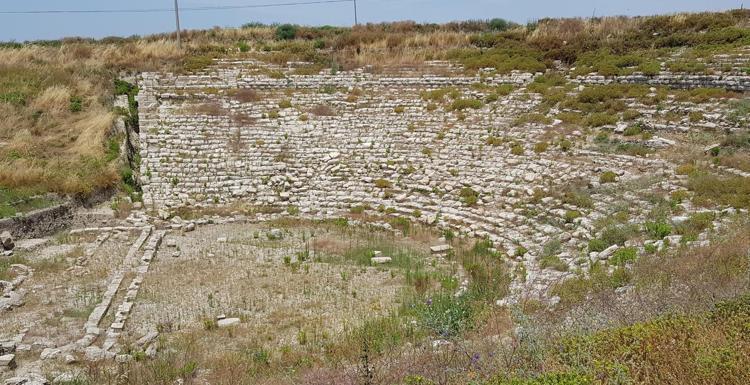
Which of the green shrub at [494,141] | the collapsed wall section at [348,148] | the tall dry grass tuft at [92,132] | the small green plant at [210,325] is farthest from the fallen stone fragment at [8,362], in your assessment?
the green shrub at [494,141]

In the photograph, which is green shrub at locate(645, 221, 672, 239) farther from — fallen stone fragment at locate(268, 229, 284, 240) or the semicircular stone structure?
fallen stone fragment at locate(268, 229, 284, 240)

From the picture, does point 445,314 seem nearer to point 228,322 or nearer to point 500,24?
point 228,322

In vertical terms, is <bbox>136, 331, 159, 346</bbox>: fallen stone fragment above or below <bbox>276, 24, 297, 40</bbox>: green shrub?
below

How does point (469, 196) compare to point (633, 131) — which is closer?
point (469, 196)

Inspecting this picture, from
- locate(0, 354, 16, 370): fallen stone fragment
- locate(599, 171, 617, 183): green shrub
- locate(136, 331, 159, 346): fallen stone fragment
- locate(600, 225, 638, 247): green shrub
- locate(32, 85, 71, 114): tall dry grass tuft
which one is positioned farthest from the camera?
locate(32, 85, 71, 114): tall dry grass tuft

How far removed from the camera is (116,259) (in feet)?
51.8

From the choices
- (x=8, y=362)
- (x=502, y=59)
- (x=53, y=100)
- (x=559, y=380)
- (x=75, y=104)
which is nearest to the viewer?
(x=559, y=380)

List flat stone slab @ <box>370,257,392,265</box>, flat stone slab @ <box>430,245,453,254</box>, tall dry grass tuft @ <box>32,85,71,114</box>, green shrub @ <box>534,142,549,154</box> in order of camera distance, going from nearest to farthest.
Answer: flat stone slab @ <box>370,257,392,265</box> → flat stone slab @ <box>430,245,453,254</box> → green shrub @ <box>534,142,549,154</box> → tall dry grass tuft @ <box>32,85,71,114</box>

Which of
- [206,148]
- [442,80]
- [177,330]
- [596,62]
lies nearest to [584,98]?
[596,62]

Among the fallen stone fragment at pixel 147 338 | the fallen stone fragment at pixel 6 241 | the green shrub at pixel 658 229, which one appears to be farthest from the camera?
the fallen stone fragment at pixel 6 241

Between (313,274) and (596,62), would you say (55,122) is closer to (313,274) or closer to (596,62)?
(313,274)

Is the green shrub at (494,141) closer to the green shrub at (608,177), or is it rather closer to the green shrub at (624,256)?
the green shrub at (608,177)

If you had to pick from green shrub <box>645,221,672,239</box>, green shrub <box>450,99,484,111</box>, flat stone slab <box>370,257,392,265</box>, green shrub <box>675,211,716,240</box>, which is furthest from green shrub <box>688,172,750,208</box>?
green shrub <box>450,99,484,111</box>

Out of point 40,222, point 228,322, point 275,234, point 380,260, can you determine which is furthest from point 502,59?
point 40,222
